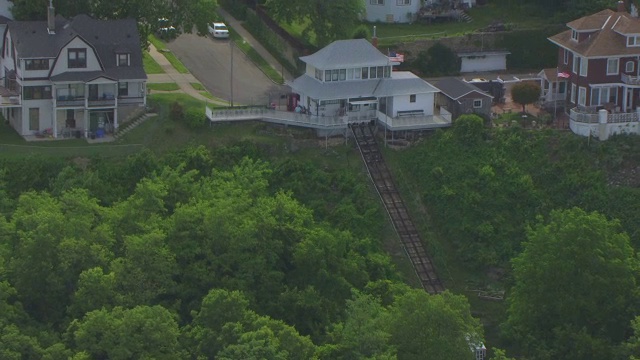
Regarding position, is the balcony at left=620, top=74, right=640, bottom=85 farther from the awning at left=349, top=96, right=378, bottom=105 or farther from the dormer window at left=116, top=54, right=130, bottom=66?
the dormer window at left=116, top=54, right=130, bottom=66

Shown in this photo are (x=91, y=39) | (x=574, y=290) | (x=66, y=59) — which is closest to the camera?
(x=574, y=290)

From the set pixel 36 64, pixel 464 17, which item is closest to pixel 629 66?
pixel 464 17

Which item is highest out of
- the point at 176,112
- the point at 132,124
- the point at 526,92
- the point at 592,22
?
the point at 592,22

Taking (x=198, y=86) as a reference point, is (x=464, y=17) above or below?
above

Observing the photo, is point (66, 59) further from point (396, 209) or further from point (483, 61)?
point (483, 61)

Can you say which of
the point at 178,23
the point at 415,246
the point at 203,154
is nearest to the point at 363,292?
the point at 415,246

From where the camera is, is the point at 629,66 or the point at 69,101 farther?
the point at 629,66

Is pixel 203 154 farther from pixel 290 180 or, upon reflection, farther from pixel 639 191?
pixel 639 191
